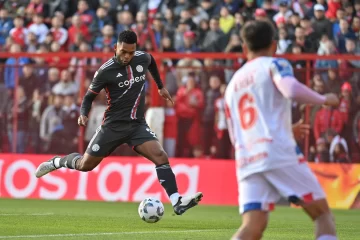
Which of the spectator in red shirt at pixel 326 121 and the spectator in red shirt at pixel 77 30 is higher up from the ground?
the spectator in red shirt at pixel 77 30

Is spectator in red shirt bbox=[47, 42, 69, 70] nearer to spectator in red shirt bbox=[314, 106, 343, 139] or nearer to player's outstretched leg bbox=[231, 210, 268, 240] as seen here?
spectator in red shirt bbox=[314, 106, 343, 139]

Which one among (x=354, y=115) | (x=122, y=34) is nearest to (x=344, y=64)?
(x=354, y=115)

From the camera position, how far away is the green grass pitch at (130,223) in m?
10.6

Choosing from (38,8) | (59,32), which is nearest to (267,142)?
(59,32)

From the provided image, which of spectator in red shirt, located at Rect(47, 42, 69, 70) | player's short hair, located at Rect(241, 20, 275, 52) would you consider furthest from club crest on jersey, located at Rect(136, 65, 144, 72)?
spectator in red shirt, located at Rect(47, 42, 69, 70)

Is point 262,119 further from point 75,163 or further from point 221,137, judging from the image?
point 221,137

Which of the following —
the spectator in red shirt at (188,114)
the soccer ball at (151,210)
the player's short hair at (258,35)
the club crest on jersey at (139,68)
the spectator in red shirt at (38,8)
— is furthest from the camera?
the spectator in red shirt at (38,8)

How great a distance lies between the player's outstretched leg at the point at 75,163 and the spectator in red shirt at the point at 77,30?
8521mm

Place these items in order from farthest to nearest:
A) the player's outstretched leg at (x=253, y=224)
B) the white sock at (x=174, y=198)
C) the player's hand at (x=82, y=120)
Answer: the player's hand at (x=82, y=120) < the white sock at (x=174, y=198) < the player's outstretched leg at (x=253, y=224)

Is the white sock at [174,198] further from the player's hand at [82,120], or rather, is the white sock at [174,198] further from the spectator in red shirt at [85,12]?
the spectator in red shirt at [85,12]

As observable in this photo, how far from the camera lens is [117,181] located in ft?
60.1

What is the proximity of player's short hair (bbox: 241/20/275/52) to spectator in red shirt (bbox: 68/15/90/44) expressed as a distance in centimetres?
→ 1549

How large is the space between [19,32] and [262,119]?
1648 centimetres

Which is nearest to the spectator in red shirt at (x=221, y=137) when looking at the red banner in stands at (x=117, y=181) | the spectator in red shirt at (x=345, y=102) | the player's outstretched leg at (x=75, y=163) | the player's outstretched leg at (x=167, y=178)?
the red banner in stands at (x=117, y=181)
